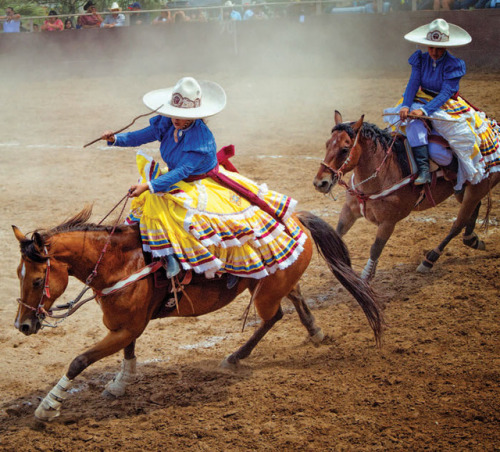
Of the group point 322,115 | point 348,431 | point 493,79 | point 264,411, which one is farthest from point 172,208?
point 493,79

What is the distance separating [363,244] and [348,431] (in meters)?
3.92

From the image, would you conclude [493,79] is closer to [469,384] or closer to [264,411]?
[469,384]

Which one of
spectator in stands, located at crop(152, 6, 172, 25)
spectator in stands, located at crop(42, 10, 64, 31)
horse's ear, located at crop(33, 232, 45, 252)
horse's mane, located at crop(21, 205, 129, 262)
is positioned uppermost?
horse's ear, located at crop(33, 232, 45, 252)

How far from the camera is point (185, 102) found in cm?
462

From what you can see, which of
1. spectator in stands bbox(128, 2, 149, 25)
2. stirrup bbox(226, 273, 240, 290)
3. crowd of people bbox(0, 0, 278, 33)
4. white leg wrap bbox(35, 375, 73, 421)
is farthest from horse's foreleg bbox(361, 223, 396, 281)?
spectator in stands bbox(128, 2, 149, 25)

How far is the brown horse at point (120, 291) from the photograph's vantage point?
4309 mm

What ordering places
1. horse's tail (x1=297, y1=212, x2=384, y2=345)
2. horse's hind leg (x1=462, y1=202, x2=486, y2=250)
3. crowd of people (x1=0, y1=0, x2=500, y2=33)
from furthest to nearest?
1. crowd of people (x1=0, y1=0, x2=500, y2=33)
2. horse's hind leg (x1=462, y1=202, x2=486, y2=250)
3. horse's tail (x1=297, y1=212, x2=384, y2=345)

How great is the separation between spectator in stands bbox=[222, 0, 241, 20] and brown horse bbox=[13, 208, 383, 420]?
1435 cm

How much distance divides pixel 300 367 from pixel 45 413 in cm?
219

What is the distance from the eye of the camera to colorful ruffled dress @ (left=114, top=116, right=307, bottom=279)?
4574mm

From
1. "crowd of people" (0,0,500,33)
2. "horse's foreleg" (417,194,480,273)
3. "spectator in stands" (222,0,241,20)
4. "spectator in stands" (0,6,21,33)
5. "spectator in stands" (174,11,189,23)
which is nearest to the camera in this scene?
"horse's foreleg" (417,194,480,273)

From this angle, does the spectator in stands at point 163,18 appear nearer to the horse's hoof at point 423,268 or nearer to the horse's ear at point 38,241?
the horse's hoof at point 423,268

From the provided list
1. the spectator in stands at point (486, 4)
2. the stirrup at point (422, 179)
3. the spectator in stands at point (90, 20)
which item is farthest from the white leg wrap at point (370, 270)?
the spectator in stands at point (90, 20)

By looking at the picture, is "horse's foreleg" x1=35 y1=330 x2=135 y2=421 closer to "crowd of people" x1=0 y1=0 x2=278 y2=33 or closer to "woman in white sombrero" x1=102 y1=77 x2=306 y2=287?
"woman in white sombrero" x1=102 y1=77 x2=306 y2=287
